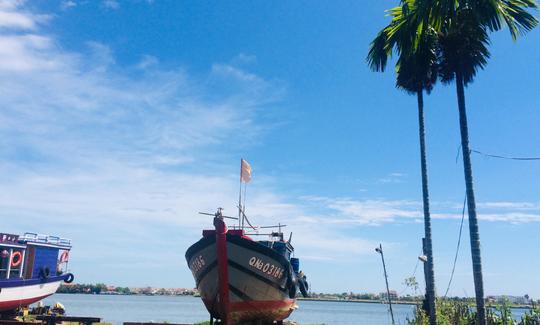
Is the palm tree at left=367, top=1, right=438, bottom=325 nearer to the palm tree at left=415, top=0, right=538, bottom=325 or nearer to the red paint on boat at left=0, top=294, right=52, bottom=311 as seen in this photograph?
the palm tree at left=415, top=0, right=538, bottom=325

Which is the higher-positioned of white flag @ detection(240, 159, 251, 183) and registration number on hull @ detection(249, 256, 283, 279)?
white flag @ detection(240, 159, 251, 183)

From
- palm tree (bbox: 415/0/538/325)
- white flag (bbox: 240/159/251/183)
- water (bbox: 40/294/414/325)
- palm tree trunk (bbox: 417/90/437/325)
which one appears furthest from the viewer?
water (bbox: 40/294/414/325)

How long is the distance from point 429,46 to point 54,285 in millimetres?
30448

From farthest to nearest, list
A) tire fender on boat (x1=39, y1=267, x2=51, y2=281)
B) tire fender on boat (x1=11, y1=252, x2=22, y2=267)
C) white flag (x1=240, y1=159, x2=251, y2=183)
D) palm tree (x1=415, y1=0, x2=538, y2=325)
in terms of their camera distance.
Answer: tire fender on boat (x1=39, y1=267, x2=51, y2=281) → tire fender on boat (x1=11, y1=252, x2=22, y2=267) → white flag (x1=240, y1=159, x2=251, y2=183) → palm tree (x1=415, y1=0, x2=538, y2=325)

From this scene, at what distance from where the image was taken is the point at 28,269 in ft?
106

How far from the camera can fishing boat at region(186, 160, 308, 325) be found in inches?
845

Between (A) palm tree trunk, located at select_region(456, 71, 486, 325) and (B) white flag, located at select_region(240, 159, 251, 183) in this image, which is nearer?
(A) palm tree trunk, located at select_region(456, 71, 486, 325)

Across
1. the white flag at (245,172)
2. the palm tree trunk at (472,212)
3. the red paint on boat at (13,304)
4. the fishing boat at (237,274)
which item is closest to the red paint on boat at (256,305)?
the fishing boat at (237,274)

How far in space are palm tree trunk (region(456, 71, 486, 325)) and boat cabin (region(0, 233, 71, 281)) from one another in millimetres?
26269

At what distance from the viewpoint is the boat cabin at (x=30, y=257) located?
29750mm

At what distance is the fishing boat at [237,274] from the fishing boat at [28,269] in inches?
525

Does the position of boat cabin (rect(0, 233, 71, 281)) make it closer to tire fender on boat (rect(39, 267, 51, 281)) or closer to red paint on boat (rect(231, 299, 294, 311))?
tire fender on boat (rect(39, 267, 51, 281))

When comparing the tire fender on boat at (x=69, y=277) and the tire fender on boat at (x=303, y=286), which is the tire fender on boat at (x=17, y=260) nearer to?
the tire fender on boat at (x=69, y=277)

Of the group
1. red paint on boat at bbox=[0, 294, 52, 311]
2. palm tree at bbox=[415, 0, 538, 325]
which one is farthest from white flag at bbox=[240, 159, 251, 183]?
red paint on boat at bbox=[0, 294, 52, 311]
